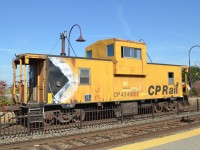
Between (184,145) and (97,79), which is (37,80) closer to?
(97,79)

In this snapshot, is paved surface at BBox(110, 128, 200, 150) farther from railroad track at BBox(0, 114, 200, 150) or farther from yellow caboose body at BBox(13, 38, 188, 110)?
yellow caboose body at BBox(13, 38, 188, 110)

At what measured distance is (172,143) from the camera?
8633mm

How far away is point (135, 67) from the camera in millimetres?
16172

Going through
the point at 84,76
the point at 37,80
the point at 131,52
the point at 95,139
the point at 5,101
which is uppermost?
the point at 131,52

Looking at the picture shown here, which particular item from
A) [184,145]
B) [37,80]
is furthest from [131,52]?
[184,145]

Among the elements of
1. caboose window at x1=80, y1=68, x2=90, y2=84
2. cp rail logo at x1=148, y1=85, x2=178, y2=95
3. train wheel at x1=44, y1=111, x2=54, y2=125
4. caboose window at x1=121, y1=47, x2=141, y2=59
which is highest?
caboose window at x1=121, y1=47, x2=141, y2=59

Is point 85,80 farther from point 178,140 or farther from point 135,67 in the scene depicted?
point 178,140

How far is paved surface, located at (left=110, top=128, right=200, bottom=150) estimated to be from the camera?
26.6 feet

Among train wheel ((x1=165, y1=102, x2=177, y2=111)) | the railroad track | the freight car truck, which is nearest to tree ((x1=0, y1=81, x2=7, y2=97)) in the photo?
the freight car truck

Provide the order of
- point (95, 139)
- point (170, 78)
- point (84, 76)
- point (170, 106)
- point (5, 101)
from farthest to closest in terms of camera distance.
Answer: point (5, 101) → point (170, 78) → point (170, 106) → point (84, 76) → point (95, 139)

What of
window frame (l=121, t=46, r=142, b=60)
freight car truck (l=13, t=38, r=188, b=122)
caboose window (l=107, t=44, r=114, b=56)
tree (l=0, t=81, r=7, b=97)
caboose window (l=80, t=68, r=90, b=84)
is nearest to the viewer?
freight car truck (l=13, t=38, r=188, b=122)

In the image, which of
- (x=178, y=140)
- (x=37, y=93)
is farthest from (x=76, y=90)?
(x=178, y=140)

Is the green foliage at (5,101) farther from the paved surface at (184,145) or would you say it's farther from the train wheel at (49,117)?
the paved surface at (184,145)

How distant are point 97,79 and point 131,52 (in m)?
2.86
